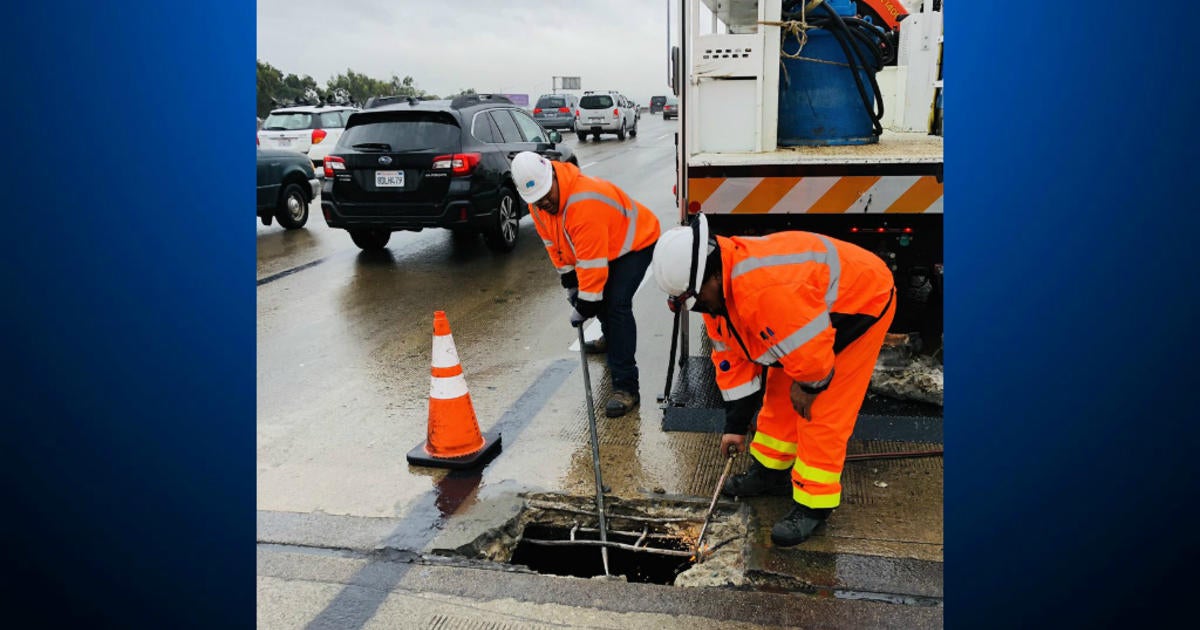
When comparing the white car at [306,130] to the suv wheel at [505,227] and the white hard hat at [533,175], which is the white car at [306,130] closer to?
the suv wheel at [505,227]

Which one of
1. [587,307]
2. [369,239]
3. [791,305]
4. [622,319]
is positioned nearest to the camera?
[791,305]

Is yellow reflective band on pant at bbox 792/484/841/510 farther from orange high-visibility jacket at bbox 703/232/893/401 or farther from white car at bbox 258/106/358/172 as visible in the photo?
white car at bbox 258/106/358/172

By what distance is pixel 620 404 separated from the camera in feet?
16.5

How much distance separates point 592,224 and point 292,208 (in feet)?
28.2

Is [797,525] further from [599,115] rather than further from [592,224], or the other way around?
[599,115]

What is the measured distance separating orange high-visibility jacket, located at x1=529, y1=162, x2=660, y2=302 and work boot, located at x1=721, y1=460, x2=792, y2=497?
1.36 meters

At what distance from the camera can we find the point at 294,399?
5500 millimetres

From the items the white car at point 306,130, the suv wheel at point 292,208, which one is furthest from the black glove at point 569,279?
the white car at point 306,130

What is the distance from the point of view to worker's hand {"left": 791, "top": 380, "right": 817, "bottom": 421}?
11.2ft

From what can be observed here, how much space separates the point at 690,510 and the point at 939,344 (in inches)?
111

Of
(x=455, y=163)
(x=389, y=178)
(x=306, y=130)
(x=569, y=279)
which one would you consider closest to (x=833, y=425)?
(x=569, y=279)

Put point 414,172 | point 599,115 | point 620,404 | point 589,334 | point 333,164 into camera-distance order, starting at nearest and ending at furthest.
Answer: point 620,404 < point 589,334 < point 414,172 < point 333,164 < point 599,115

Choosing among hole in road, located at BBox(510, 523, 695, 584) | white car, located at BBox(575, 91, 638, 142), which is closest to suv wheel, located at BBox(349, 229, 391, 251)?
hole in road, located at BBox(510, 523, 695, 584)
